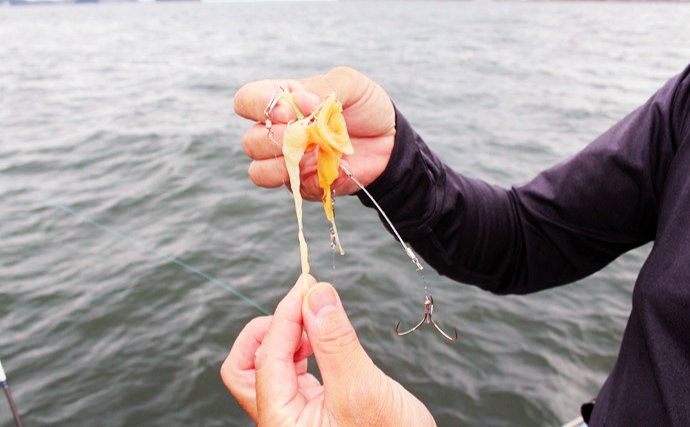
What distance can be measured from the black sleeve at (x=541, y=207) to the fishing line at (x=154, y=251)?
3.11 metres

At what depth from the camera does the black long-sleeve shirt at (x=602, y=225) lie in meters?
1.34

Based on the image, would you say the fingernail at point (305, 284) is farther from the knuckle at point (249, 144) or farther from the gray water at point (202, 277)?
the gray water at point (202, 277)

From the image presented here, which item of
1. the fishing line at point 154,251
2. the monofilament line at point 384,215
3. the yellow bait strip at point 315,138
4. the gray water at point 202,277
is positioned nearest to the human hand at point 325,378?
the yellow bait strip at point 315,138

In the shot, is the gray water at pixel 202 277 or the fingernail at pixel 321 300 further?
the gray water at pixel 202 277

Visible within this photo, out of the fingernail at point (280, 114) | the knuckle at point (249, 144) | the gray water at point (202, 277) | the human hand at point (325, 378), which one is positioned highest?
the fingernail at point (280, 114)

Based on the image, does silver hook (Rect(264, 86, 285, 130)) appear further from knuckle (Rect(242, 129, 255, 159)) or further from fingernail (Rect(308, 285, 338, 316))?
fingernail (Rect(308, 285, 338, 316))

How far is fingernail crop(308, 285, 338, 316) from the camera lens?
1.31 m

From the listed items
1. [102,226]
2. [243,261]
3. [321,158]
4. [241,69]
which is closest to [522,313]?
[243,261]

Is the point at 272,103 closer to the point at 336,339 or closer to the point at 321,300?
the point at 321,300

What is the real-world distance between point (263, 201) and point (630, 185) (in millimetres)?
5599

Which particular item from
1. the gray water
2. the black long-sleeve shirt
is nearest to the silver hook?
the black long-sleeve shirt

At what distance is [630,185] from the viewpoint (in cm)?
176

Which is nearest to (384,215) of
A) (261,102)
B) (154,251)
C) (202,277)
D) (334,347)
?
(261,102)

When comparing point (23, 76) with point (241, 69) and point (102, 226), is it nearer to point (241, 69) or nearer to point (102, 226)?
point (241, 69)
